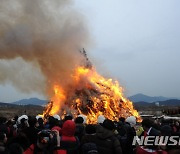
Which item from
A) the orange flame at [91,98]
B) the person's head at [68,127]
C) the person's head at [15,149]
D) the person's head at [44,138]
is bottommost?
the person's head at [15,149]

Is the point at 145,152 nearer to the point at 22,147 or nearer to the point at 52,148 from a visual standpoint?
the point at 52,148

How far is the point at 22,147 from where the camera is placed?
7.61m

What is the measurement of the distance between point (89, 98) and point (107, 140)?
2180 cm

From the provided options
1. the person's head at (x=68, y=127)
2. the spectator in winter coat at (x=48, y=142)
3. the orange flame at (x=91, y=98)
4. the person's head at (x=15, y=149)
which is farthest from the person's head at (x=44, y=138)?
the orange flame at (x=91, y=98)

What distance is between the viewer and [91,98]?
29688mm


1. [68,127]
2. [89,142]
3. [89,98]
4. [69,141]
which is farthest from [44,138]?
[89,98]

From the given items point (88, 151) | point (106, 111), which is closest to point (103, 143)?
point (88, 151)

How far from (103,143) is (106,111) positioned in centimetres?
2136

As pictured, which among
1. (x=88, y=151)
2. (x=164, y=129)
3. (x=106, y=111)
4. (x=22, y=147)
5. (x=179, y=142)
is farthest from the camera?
(x=106, y=111)

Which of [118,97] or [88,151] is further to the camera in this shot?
[118,97]

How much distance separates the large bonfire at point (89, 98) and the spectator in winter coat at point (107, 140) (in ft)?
68.5

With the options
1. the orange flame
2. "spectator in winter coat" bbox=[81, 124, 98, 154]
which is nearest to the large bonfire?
the orange flame

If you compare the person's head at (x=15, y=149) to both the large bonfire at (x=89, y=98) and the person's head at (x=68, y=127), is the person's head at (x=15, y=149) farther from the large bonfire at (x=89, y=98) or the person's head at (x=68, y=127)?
the large bonfire at (x=89, y=98)

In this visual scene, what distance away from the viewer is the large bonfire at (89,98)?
29.2 meters
